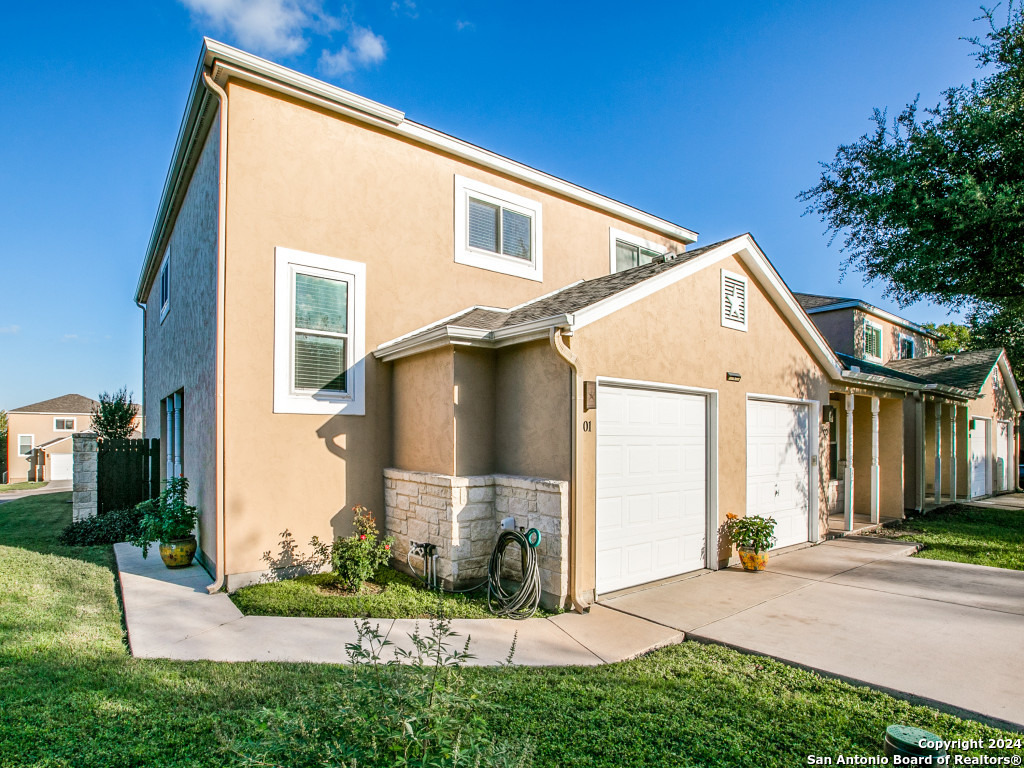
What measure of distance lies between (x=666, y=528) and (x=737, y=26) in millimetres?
8458

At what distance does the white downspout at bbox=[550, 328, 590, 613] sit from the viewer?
5.81 metres

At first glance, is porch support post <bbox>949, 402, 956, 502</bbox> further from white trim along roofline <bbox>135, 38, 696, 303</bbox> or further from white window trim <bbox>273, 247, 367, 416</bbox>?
white window trim <bbox>273, 247, 367, 416</bbox>

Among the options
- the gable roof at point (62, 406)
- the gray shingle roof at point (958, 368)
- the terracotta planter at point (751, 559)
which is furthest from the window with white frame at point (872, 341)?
the gable roof at point (62, 406)

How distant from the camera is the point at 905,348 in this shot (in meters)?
20.9

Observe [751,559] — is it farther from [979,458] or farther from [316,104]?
[979,458]

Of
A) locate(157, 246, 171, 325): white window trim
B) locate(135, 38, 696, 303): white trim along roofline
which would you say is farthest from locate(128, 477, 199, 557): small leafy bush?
locate(135, 38, 696, 303): white trim along roofline

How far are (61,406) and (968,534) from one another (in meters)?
53.2

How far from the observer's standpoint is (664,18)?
10.0 metres

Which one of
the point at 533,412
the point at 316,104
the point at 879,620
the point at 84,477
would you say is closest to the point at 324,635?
the point at 533,412

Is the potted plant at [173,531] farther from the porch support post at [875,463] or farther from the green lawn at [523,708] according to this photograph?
the porch support post at [875,463]

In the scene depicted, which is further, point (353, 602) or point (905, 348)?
point (905, 348)

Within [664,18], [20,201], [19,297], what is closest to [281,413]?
[664,18]

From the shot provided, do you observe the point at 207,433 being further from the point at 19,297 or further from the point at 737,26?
the point at 19,297

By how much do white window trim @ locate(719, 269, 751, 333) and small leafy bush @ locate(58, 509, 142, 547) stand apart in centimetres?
1007
